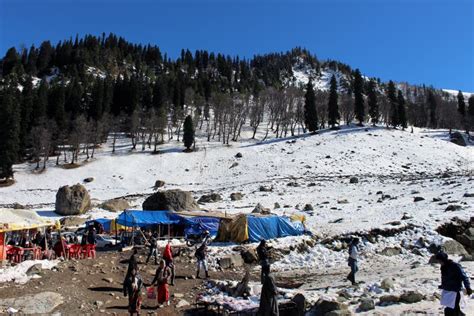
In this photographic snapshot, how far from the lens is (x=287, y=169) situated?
194 ft

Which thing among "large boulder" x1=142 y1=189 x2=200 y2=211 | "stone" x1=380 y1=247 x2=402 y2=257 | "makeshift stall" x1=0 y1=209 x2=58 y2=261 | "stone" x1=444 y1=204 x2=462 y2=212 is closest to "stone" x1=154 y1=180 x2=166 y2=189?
"large boulder" x1=142 y1=189 x2=200 y2=211

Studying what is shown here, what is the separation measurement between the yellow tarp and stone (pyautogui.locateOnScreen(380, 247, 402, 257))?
786 centimetres

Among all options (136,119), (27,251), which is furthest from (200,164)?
(27,251)

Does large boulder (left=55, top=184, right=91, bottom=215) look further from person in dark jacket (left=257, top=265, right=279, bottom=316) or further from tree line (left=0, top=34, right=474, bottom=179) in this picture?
person in dark jacket (left=257, top=265, right=279, bottom=316)

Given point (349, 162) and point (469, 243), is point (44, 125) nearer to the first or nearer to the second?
point (349, 162)

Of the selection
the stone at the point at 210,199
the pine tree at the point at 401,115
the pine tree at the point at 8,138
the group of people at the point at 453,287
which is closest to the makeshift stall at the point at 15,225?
the group of people at the point at 453,287

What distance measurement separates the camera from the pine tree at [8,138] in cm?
5669

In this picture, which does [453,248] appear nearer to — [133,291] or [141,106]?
[133,291]

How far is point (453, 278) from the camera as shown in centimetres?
854

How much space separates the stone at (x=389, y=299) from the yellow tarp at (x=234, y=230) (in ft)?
44.7

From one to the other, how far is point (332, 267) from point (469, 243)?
734 cm

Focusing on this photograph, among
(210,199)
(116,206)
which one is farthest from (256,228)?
(116,206)

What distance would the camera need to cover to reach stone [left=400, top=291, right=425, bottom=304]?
10898 mm

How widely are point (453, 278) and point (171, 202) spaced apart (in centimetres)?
2638
